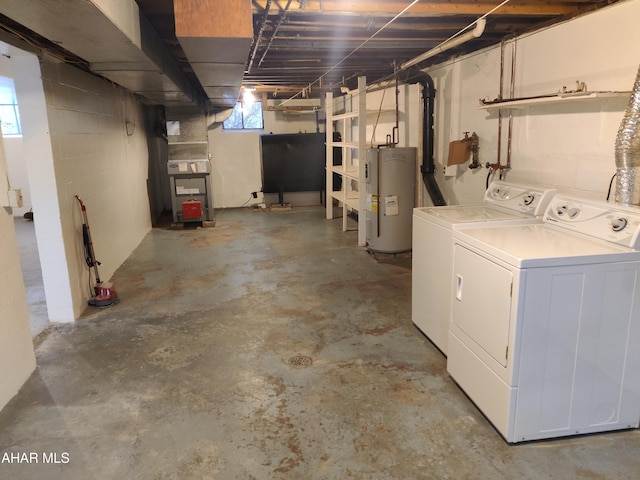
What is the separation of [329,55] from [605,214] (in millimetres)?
3466

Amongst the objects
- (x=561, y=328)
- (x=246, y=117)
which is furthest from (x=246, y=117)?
(x=561, y=328)

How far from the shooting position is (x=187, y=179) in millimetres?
7195

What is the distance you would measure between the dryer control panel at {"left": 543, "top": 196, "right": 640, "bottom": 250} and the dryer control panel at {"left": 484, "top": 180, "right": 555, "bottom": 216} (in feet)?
0.54

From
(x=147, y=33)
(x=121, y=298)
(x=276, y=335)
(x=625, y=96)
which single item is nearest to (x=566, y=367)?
(x=625, y=96)

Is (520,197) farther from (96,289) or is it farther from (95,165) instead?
(95,165)

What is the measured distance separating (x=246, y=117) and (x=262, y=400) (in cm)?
751

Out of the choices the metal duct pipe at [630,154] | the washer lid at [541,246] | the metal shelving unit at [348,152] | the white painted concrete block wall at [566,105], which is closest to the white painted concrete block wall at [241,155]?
the metal shelving unit at [348,152]

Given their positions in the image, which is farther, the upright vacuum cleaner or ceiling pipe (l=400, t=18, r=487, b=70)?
the upright vacuum cleaner

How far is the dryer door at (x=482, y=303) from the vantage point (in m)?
2.02

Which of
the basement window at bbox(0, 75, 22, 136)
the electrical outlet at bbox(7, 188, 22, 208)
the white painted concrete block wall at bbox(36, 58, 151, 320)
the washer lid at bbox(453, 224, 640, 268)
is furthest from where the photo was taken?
the basement window at bbox(0, 75, 22, 136)

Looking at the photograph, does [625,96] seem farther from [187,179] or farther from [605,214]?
[187,179]

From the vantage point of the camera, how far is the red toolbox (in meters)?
7.00

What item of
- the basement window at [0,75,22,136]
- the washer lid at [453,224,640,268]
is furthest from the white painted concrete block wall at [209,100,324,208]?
the washer lid at [453,224,640,268]

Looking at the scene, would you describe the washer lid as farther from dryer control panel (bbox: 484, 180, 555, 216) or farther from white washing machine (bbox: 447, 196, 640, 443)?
dryer control panel (bbox: 484, 180, 555, 216)
